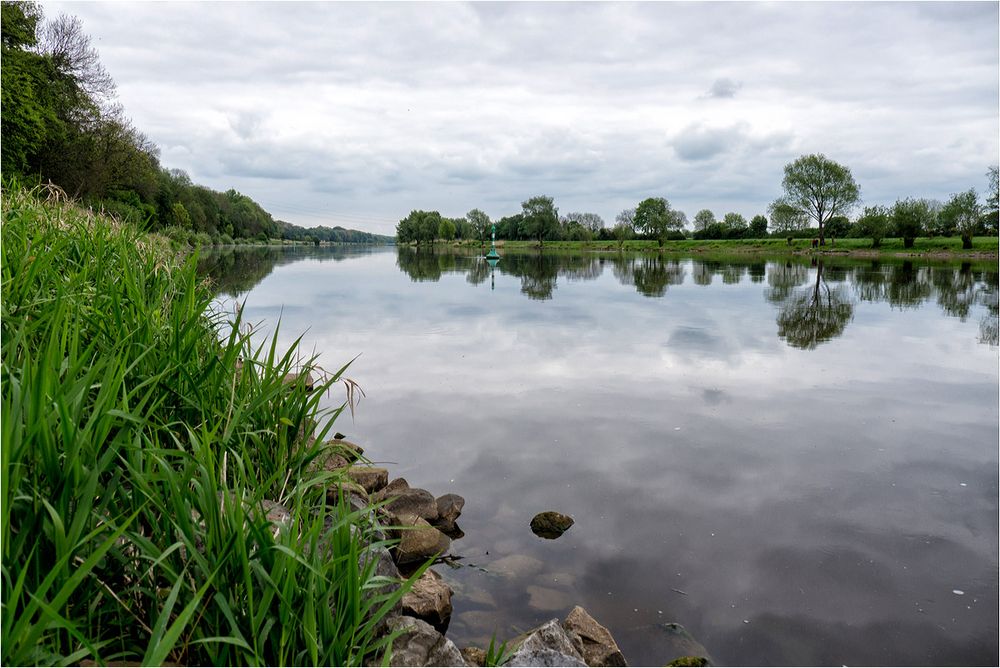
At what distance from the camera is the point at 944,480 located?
7.45m

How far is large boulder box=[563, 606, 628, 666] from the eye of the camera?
412 cm

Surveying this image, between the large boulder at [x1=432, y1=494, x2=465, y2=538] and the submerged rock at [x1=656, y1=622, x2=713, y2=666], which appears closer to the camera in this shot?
the submerged rock at [x1=656, y1=622, x2=713, y2=666]

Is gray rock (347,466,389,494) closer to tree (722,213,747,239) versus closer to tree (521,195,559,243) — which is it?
tree (722,213,747,239)

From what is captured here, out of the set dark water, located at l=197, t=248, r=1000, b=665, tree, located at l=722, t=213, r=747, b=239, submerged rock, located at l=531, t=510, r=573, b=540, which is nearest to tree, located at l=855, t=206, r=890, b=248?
tree, located at l=722, t=213, r=747, b=239

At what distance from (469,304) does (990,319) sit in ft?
56.9

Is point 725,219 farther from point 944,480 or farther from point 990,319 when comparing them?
point 944,480

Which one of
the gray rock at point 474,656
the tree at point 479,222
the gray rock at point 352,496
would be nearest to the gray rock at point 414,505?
the gray rock at point 352,496

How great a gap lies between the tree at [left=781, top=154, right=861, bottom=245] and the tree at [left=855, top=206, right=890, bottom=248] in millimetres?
3330

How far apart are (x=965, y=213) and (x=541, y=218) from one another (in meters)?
75.4

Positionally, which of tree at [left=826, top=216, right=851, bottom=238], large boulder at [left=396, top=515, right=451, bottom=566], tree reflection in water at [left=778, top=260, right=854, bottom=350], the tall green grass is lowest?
large boulder at [left=396, top=515, right=451, bottom=566]

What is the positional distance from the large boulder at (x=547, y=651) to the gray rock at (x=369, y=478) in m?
3.01

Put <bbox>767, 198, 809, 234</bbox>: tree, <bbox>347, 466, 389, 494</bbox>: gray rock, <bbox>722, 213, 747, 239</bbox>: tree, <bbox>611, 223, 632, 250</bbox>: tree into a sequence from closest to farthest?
<bbox>347, 466, 389, 494</bbox>: gray rock
<bbox>767, 198, 809, 234</bbox>: tree
<bbox>722, 213, 747, 239</bbox>: tree
<bbox>611, 223, 632, 250</bbox>: tree

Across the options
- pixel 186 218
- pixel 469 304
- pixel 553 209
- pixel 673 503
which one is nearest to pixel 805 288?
pixel 469 304

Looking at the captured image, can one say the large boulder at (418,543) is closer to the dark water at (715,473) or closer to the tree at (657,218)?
the dark water at (715,473)
